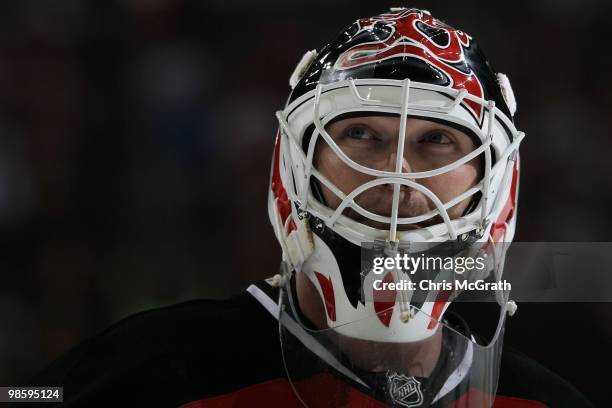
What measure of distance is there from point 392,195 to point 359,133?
0.51 ft

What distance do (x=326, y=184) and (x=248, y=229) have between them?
3.88 ft

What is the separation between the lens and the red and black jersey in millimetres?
1573

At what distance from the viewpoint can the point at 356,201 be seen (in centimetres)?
161

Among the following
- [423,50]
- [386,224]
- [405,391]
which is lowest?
[405,391]

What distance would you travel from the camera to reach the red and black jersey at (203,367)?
1.57m

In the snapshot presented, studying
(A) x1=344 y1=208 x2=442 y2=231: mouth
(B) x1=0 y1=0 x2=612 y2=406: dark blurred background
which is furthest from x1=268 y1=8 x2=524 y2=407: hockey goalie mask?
(B) x1=0 y1=0 x2=612 y2=406: dark blurred background

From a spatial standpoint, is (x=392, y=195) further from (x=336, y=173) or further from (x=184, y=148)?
(x=184, y=148)

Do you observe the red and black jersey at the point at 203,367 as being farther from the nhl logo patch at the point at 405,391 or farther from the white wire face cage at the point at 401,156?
the white wire face cage at the point at 401,156

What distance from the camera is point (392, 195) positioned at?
157cm

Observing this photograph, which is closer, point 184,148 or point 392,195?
point 392,195

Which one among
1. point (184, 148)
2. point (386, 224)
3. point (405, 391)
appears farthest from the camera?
point (184, 148)

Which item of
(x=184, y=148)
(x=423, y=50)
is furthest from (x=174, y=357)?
(x=184, y=148)

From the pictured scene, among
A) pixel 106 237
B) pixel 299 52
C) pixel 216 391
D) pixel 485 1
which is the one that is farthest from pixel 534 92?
pixel 216 391

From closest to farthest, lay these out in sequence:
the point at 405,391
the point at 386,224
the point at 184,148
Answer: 1. the point at 405,391
2. the point at 386,224
3. the point at 184,148
